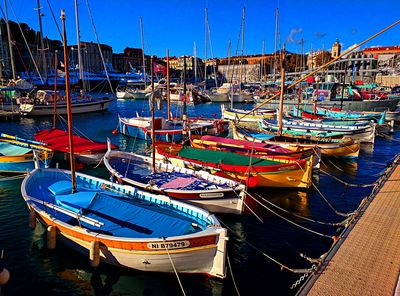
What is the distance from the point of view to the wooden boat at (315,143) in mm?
26469

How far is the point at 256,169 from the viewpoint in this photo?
18.7 metres

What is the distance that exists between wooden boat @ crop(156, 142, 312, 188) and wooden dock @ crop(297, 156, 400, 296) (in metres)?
5.48

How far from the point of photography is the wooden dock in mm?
8406

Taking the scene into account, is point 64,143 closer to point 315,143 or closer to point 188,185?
point 188,185

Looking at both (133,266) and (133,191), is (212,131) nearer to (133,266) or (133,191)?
(133,191)

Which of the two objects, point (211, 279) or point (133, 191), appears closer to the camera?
point (211, 279)

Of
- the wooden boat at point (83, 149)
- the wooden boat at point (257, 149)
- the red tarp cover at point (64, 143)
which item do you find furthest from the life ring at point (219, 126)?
the wooden boat at point (83, 149)

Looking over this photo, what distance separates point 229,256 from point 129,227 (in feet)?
13.5

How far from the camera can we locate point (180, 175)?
17.5 m

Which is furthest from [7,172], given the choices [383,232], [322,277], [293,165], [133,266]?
[383,232]

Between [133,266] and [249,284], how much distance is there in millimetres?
4018

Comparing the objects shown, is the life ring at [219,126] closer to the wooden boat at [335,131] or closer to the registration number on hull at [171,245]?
the wooden boat at [335,131]

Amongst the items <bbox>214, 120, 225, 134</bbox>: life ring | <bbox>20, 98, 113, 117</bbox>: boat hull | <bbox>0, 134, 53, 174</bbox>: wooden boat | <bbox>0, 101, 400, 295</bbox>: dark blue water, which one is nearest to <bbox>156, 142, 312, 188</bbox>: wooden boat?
<bbox>0, 101, 400, 295</bbox>: dark blue water

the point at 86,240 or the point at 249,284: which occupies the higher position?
the point at 86,240
